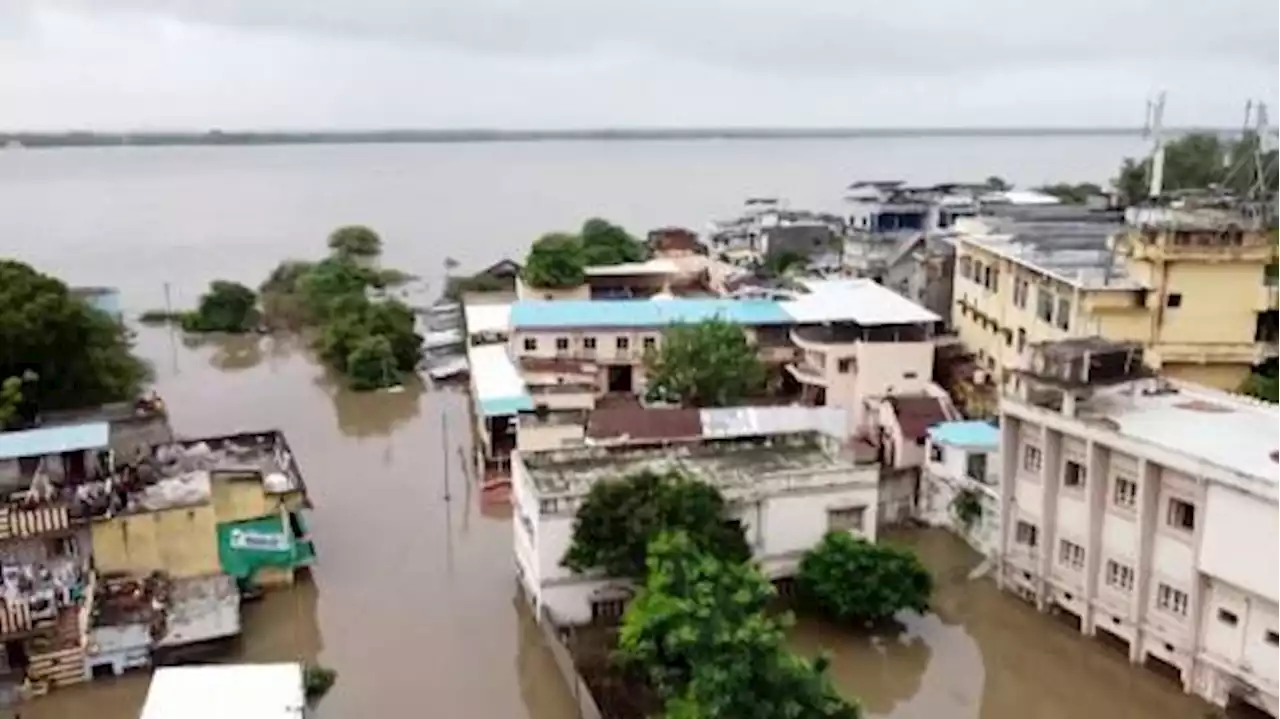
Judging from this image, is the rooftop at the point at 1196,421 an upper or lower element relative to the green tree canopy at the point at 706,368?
upper

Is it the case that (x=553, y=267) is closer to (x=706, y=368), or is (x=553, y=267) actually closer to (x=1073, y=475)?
(x=706, y=368)

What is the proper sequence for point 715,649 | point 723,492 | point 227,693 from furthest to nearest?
point 723,492 < point 227,693 < point 715,649

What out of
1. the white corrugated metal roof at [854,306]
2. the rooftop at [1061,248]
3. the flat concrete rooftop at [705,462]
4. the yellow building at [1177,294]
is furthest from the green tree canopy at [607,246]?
the flat concrete rooftop at [705,462]

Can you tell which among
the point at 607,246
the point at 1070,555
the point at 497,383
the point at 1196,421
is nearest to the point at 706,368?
the point at 497,383

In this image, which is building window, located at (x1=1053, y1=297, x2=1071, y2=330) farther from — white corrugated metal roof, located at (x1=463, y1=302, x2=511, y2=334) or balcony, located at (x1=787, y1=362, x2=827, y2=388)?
white corrugated metal roof, located at (x1=463, y1=302, x2=511, y2=334)

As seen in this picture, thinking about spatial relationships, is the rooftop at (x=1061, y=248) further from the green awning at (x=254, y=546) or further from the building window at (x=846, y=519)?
the green awning at (x=254, y=546)
